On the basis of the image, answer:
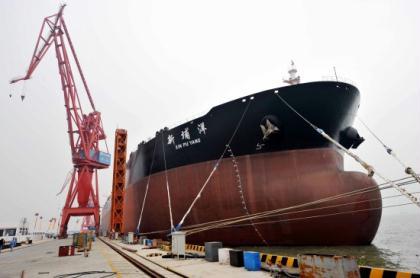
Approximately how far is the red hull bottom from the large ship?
42 millimetres

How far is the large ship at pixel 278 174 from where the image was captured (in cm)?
1173

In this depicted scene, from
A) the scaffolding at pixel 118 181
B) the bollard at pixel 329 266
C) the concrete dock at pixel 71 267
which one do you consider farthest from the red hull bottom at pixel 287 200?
the scaffolding at pixel 118 181

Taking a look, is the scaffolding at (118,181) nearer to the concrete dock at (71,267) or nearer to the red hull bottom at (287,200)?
the red hull bottom at (287,200)

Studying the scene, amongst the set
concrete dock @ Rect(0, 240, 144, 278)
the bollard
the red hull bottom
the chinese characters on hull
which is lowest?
concrete dock @ Rect(0, 240, 144, 278)

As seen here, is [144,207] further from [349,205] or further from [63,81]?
[63,81]

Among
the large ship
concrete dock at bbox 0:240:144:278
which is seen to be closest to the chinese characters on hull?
the large ship

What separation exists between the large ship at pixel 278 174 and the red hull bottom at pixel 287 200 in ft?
0.14

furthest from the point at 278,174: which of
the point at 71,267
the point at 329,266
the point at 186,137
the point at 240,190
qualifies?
the point at 71,267

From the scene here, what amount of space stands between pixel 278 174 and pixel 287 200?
50.0 inches

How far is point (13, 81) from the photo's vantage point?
35.9 metres

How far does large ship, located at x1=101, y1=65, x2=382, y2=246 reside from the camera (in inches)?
462

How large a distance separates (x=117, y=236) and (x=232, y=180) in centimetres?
1875

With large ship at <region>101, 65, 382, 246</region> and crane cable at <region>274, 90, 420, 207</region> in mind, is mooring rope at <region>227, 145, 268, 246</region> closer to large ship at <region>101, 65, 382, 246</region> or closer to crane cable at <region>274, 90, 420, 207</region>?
large ship at <region>101, 65, 382, 246</region>

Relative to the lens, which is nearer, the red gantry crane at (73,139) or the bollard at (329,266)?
the bollard at (329,266)
